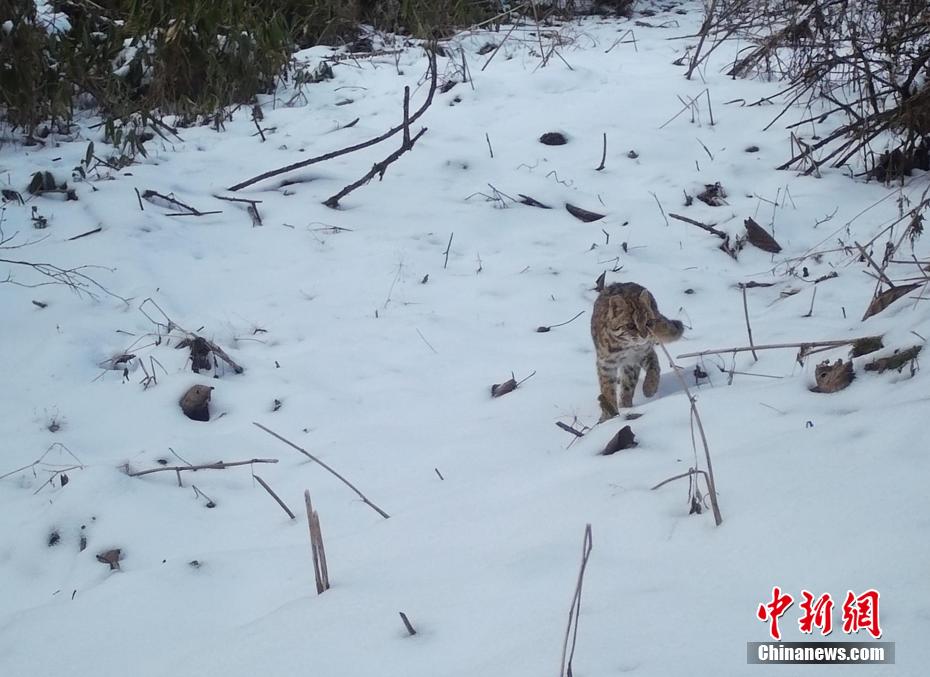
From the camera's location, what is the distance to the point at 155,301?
5848 mm

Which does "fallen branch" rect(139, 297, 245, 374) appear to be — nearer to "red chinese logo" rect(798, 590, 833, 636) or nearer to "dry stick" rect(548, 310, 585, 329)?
"dry stick" rect(548, 310, 585, 329)

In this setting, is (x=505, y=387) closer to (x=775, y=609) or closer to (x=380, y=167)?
(x=775, y=609)

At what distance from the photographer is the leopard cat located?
4590mm

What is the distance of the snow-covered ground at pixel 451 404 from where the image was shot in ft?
8.36

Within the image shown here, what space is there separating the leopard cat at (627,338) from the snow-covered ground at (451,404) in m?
0.17

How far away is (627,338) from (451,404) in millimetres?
950

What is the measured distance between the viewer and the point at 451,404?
484cm

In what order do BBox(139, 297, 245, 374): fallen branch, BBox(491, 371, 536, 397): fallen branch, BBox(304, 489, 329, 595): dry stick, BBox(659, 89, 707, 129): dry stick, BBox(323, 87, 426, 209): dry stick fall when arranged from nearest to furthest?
BBox(304, 489, 329, 595): dry stick < BBox(491, 371, 536, 397): fallen branch < BBox(139, 297, 245, 374): fallen branch < BBox(323, 87, 426, 209): dry stick < BBox(659, 89, 707, 129): dry stick

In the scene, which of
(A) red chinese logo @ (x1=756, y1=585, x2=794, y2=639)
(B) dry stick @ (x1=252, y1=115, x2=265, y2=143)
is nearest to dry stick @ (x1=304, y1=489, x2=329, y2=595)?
(A) red chinese logo @ (x1=756, y1=585, x2=794, y2=639)

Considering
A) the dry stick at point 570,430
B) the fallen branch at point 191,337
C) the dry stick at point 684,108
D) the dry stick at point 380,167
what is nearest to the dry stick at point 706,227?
the dry stick at point 684,108

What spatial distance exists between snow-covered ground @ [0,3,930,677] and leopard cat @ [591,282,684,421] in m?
0.17

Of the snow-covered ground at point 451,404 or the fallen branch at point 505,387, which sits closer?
the snow-covered ground at point 451,404

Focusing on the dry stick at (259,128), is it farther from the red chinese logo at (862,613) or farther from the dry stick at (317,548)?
the red chinese logo at (862,613)

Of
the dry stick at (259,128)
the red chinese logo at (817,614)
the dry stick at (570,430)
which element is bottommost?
the dry stick at (570,430)
